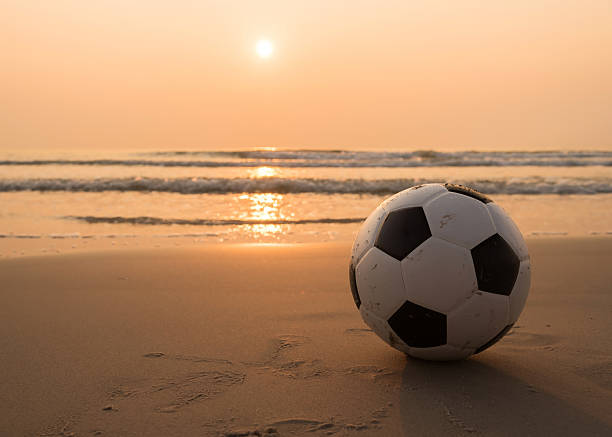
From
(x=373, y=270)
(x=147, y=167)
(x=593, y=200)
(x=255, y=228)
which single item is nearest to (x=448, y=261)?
(x=373, y=270)

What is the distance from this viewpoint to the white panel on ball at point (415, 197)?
2732mm

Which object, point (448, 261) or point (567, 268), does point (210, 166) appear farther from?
point (448, 261)

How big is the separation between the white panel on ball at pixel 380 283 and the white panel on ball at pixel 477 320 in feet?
0.83

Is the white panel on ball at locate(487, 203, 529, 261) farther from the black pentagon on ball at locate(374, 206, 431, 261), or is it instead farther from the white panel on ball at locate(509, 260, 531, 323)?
the black pentagon on ball at locate(374, 206, 431, 261)

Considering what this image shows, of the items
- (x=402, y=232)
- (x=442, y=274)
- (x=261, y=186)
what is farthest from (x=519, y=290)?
(x=261, y=186)

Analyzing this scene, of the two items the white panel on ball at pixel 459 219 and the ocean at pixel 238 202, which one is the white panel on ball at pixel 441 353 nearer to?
the white panel on ball at pixel 459 219

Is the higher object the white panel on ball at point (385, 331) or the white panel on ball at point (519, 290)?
the white panel on ball at point (519, 290)

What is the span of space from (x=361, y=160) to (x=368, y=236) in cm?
2245

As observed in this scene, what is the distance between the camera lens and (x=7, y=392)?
2506 millimetres

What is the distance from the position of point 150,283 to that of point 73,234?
10.2 feet

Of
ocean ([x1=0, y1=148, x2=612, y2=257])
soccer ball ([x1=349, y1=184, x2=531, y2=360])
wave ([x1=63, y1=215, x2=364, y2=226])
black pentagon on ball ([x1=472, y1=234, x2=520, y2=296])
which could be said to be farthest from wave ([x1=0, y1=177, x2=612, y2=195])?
black pentagon on ball ([x1=472, y1=234, x2=520, y2=296])

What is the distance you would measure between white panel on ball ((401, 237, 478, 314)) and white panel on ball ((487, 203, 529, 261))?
259 millimetres

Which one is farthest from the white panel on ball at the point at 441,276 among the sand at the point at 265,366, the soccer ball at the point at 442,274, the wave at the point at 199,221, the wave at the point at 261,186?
the wave at the point at 261,186

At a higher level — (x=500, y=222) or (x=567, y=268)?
(x=500, y=222)
